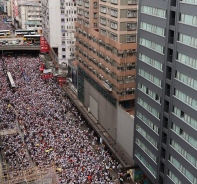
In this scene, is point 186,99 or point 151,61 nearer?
point 186,99

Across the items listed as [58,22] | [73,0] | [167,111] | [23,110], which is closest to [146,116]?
[167,111]

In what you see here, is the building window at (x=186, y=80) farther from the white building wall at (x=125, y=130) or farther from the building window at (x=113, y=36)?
Answer: the building window at (x=113, y=36)

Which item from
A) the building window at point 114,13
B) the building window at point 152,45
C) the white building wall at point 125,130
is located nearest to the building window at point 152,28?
the building window at point 152,45

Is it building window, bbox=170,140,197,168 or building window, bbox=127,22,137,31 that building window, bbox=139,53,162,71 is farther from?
building window, bbox=127,22,137,31

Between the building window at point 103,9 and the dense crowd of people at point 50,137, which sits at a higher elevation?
the building window at point 103,9

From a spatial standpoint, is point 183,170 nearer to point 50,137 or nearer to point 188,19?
point 188,19

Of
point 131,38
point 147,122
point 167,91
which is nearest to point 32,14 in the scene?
point 131,38

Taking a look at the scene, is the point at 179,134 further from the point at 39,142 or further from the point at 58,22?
the point at 58,22
